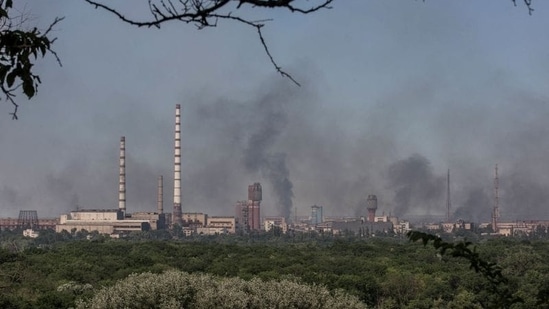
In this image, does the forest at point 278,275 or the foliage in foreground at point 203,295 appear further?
the forest at point 278,275

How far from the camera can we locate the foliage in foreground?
1677 inches

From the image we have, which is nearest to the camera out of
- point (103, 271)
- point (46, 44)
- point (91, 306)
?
point (46, 44)

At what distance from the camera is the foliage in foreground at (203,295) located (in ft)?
140

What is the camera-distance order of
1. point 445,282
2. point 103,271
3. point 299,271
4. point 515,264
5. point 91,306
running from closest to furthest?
point 91,306 < point 445,282 < point 299,271 < point 103,271 < point 515,264

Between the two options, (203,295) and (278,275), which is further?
(278,275)

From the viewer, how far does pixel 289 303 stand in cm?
4341

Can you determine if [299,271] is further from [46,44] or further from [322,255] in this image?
[46,44]

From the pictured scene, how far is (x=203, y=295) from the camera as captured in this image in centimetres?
4312

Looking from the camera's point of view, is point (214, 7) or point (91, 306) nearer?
point (214, 7)

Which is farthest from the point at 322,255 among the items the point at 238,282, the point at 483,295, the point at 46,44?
the point at 46,44

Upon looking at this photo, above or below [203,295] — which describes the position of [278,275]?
below

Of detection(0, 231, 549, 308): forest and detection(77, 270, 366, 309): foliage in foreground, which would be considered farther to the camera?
detection(0, 231, 549, 308): forest

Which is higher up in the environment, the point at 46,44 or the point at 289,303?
the point at 46,44

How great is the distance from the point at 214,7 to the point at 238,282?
41.4m
